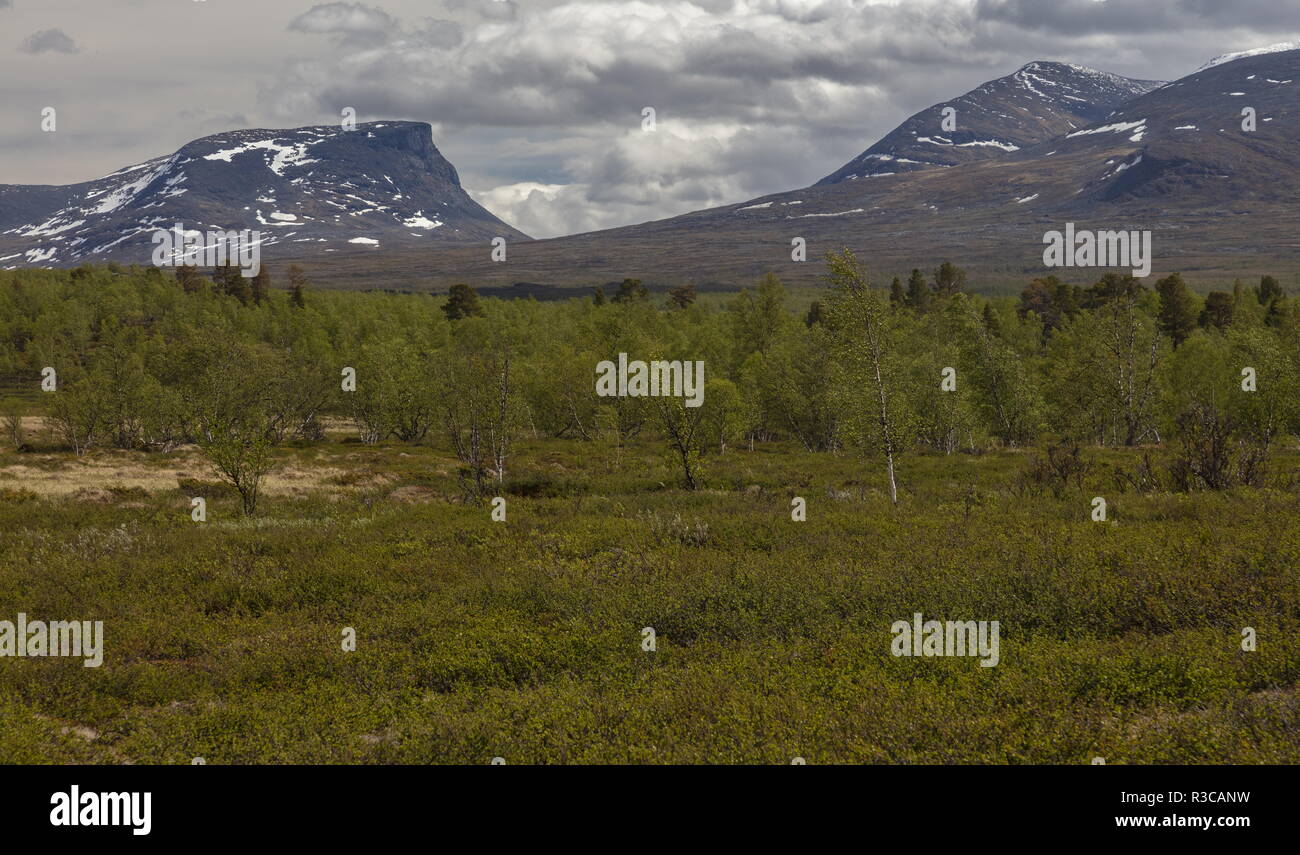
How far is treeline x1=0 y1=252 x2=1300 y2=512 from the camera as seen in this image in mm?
28406

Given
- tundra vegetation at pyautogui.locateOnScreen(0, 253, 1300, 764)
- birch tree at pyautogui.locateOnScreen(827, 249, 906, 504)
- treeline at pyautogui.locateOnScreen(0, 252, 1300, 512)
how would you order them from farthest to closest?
1. treeline at pyautogui.locateOnScreen(0, 252, 1300, 512)
2. birch tree at pyautogui.locateOnScreen(827, 249, 906, 504)
3. tundra vegetation at pyautogui.locateOnScreen(0, 253, 1300, 764)

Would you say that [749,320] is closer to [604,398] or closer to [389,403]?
[604,398]

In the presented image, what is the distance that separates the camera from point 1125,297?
170ft

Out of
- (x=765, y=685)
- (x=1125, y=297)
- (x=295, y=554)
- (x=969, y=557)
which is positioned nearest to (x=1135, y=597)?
(x=969, y=557)

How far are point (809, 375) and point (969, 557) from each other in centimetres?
4729

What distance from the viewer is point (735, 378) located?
252ft

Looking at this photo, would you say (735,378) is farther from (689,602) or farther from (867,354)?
(689,602)

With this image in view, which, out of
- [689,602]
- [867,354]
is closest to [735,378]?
[867,354]

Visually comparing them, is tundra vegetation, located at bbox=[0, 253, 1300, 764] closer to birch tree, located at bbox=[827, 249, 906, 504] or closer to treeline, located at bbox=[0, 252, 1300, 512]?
birch tree, located at bbox=[827, 249, 906, 504]

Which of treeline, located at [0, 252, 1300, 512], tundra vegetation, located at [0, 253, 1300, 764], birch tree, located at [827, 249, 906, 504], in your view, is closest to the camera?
tundra vegetation, located at [0, 253, 1300, 764]

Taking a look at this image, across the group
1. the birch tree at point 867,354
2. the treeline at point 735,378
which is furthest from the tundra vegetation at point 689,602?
the treeline at point 735,378

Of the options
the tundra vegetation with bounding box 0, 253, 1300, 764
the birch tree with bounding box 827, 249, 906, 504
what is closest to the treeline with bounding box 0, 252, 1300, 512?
the birch tree with bounding box 827, 249, 906, 504

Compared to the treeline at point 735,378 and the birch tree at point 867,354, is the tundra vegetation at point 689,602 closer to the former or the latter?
the birch tree at point 867,354

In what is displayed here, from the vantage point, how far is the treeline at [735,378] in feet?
93.2
